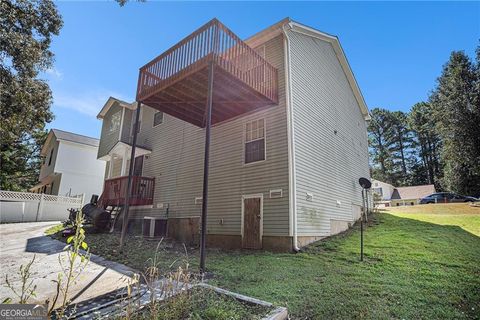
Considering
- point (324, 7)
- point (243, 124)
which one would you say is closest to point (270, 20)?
point (324, 7)

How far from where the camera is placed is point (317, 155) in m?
9.35

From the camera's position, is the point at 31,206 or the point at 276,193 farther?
the point at 31,206

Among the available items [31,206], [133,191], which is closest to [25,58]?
[133,191]

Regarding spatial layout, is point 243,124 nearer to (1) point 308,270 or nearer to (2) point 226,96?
(2) point 226,96

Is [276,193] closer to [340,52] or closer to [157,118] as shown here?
[157,118]

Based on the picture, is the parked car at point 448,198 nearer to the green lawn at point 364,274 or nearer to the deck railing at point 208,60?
the green lawn at point 364,274

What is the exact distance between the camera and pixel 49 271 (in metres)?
5.43

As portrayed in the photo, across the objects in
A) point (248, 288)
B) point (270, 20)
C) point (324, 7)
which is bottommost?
point (248, 288)

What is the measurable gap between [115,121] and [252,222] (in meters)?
12.1

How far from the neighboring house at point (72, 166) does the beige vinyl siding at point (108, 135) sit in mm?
6398

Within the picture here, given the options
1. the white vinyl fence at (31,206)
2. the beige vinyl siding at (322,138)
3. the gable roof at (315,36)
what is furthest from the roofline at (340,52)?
the white vinyl fence at (31,206)

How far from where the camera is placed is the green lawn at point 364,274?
3.65 m

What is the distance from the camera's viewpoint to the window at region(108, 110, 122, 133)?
15.3m

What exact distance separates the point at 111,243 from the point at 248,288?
638 cm
